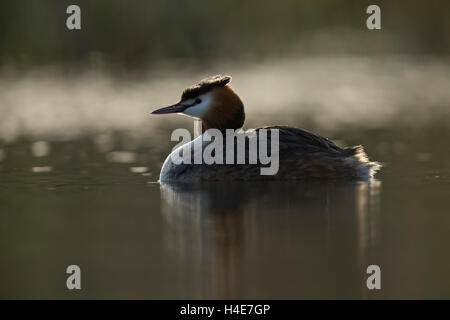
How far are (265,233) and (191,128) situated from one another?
9477 millimetres

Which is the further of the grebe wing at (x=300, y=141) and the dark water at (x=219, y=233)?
the grebe wing at (x=300, y=141)

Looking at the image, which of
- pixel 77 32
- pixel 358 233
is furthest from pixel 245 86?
pixel 358 233

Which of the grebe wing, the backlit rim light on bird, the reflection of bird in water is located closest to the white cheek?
the backlit rim light on bird

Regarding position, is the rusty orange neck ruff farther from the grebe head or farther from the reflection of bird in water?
the reflection of bird in water

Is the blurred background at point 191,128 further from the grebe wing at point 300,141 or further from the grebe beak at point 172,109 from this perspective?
the grebe beak at point 172,109

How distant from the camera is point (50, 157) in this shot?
14.3m

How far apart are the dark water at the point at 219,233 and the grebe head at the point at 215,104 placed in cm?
104

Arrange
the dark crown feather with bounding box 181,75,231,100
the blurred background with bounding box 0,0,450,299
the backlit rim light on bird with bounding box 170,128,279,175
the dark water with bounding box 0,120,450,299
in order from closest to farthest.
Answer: the dark water with bounding box 0,120,450,299 → the blurred background with bounding box 0,0,450,299 → the backlit rim light on bird with bounding box 170,128,279,175 → the dark crown feather with bounding box 181,75,231,100

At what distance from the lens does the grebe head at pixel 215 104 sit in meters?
12.3

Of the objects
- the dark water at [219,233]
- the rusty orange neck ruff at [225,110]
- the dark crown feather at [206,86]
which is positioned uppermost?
the dark crown feather at [206,86]

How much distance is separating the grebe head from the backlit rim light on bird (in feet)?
0.53

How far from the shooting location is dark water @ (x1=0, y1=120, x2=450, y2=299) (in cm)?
726

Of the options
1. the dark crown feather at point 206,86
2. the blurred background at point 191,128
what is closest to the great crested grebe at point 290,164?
the dark crown feather at point 206,86
